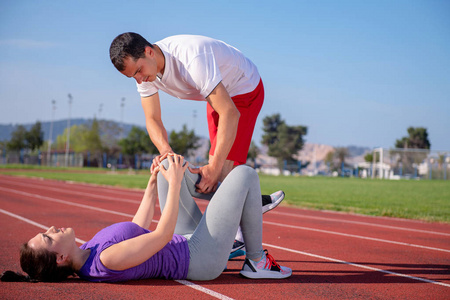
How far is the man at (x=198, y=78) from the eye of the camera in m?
3.03

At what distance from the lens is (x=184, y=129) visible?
218 feet

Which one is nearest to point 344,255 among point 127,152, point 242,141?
point 242,141

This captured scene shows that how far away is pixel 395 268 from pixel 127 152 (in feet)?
201

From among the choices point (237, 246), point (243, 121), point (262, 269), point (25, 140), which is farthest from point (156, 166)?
point (25, 140)

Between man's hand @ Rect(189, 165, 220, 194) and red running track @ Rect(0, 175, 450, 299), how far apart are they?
26.2 inches

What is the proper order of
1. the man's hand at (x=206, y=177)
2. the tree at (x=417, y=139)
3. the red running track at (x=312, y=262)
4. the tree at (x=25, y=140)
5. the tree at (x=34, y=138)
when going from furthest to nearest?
the tree at (x=417, y=139), the tree at (x=34, y=138), the tree at (x=25, y=140), the man's hand at (x=206, y=177), the red running track at (x=312, y=262)

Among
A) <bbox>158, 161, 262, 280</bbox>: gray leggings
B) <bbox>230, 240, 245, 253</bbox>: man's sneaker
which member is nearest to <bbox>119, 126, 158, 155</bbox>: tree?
<bbox>230, 240, 245, 253</bbox>: man's sneaker

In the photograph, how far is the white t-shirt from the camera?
3.14m

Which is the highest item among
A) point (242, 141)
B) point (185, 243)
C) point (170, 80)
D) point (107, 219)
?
point (170, 80)

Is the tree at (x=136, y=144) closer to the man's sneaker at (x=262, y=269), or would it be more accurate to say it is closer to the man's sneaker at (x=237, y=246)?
the man's sneaker at (x=237, y=246)

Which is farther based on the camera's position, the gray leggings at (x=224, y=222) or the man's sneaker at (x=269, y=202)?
the man's sneaker at (x=269, y=202)

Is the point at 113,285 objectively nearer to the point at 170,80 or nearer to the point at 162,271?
the point at 162,271

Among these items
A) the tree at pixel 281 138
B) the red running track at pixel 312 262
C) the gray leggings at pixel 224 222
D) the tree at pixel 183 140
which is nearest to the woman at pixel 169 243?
the gray leggings at pixel 224 222

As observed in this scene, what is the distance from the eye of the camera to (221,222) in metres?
2.99
